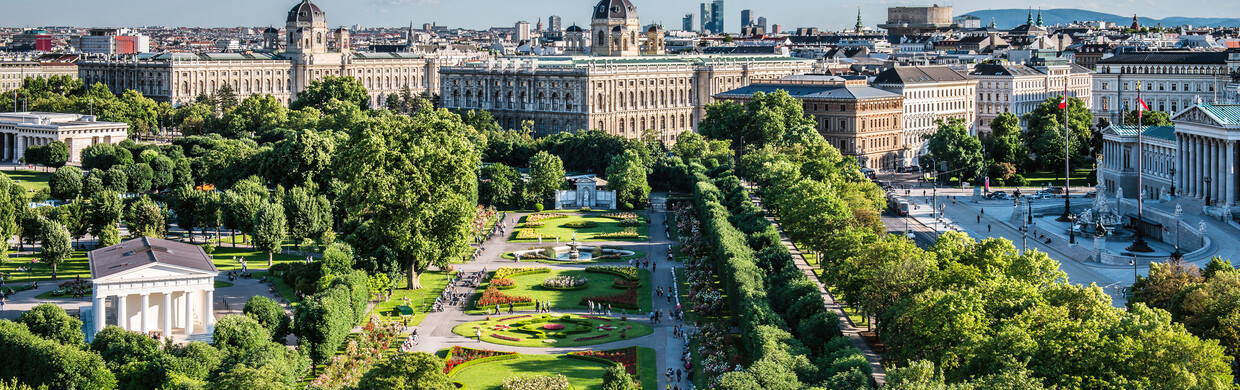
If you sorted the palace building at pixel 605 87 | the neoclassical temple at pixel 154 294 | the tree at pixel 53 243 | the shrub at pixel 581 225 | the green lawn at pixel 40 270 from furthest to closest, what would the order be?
the palace building at pixel 605 87 → the shrub at pixel 581 225 → the green lawn at pixel 40 270 → the tree at pixel 53 243 → the neoclassical temple at pixel 154 294

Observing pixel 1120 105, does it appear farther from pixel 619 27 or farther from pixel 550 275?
pixel 550 275

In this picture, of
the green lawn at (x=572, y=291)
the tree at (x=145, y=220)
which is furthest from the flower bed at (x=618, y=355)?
the tree at (x=145, y=220)

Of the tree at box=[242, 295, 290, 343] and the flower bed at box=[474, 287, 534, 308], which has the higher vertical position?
the tree at box=[242, 295, 290, 343]

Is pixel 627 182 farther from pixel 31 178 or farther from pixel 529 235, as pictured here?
pixel 31 178

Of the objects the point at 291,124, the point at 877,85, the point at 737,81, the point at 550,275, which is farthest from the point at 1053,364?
the point at 737,81

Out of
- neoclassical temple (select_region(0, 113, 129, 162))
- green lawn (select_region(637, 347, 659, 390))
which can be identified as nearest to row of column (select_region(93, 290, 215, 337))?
green lawn (select_region(637, 347, 659, 390))

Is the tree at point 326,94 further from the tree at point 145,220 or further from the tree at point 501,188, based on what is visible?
the tree at point 145,220

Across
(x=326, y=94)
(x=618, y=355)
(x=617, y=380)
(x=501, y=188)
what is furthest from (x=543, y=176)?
(x=326, y=94)

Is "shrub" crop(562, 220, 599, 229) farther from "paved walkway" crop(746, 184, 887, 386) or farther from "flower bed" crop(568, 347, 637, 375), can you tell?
"flower bed" crop(568, 347, 637, 375)
